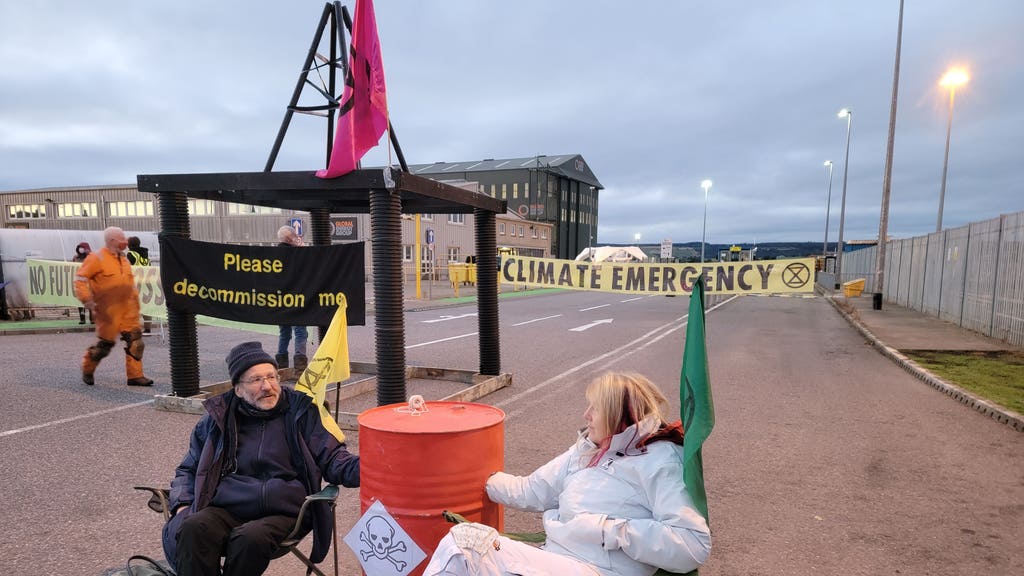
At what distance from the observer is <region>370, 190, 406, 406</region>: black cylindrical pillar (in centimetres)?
534

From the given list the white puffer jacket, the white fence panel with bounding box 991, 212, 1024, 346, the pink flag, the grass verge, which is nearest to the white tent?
the white fence panel with bounding box 991, 212, 1024, 346

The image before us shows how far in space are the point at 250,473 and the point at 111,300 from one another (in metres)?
6.36

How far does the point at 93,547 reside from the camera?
3.47 metres

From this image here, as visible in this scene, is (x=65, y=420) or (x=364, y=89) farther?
(x=65, y=420)

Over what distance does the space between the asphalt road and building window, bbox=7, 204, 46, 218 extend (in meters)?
46.6

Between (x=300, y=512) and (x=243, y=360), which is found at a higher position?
(x=243, y=360)

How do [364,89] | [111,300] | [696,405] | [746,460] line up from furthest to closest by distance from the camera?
[111,300] → [364,89] → [746,460] → [696,405]

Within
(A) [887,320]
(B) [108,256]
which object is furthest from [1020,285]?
(B) [108,256]

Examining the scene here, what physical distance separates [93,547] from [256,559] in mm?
1784

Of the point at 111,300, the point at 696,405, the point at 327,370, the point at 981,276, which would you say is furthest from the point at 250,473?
the point at 981,276

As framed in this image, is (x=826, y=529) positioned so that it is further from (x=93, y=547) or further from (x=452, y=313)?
(x=452, y=313)

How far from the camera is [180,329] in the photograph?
639 cm

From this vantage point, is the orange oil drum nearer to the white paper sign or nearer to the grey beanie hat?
the white paper sign

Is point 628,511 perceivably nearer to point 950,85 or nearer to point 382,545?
point 382,545
